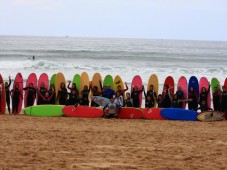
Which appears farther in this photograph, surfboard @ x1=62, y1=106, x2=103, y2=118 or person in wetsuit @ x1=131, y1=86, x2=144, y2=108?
person in wetsuit @ x1=131, y1=86, x2=144, y2=108

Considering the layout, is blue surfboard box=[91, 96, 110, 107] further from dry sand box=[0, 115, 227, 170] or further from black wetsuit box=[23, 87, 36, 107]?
black wetsuit box=[23, 87, 36, 107]

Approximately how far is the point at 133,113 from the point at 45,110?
2344 millimetres

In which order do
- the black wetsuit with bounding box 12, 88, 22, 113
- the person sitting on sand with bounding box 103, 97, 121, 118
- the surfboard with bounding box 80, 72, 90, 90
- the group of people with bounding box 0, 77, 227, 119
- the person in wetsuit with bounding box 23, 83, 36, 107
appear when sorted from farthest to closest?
the surfboard with bounding box 80, 72, 90, 90 < the person in wetsuit with bounding box 23, 83, 36, 107 < the black wetsuit with bounding box 12, 88, 22, 113 < the group of people with bounding box 0, 77, 227, 119 < the person sitting on sand with bounding box 103, 97, 121, 118

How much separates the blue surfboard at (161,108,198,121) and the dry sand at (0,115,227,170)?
0.50 meters

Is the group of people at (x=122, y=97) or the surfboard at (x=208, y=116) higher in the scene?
the group of people at (x=122, y=97)

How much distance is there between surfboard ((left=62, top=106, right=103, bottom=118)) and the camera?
1143 cm

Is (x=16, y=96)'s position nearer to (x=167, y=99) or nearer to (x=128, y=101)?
(x=128, y=101)

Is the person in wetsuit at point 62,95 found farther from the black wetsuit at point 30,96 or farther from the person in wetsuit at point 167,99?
the person in wetsuit at point 167,99

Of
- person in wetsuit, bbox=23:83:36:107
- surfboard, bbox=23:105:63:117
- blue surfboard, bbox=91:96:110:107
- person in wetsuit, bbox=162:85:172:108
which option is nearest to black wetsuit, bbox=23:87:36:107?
person in wetsuit, bbox=23:83:36:107

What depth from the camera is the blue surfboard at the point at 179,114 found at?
37.3 ft

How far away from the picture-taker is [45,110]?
38.0 ft

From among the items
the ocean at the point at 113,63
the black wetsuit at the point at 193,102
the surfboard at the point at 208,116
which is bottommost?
the surfboard at the point at 208,116

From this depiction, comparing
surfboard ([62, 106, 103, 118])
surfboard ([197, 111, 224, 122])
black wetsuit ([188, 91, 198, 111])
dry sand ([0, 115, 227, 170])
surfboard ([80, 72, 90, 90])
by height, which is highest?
surfboard ([80, 72, 90, 90])

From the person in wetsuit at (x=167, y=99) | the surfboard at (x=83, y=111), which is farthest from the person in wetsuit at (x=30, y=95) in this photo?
the person in wetsuit at (x=167, y=99)
